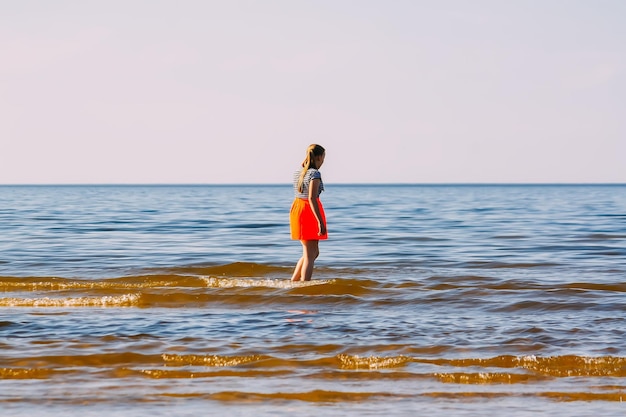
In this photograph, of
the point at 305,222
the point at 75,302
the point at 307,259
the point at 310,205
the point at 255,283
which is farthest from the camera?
the point at 255,283

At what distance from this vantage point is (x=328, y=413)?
18.2ft

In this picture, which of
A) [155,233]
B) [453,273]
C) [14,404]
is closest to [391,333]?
[14,404]

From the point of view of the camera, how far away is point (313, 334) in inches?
321

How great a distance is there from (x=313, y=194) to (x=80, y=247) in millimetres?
8978

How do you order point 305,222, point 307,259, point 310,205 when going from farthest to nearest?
1. point 307,259
2. point 305,222
3. point 310,205

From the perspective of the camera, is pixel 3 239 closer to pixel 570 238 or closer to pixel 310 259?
pixel 310 259

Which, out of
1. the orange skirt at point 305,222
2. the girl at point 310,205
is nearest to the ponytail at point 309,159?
the girl at point 310,205

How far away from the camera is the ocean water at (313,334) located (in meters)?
5.94

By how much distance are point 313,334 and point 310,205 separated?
2.86 meters

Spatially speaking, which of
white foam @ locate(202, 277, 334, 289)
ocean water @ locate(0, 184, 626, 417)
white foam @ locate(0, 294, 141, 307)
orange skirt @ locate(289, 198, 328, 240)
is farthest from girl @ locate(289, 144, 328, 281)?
white foam @ locate(0, 294, 141, 307)

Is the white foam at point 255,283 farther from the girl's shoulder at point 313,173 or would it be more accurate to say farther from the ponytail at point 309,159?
the girl's shoulder at point 313,173

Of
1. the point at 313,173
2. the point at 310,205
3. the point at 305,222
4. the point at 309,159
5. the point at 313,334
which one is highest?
the point at 309,159

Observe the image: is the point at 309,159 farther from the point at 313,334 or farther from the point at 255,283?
the point at 313,334

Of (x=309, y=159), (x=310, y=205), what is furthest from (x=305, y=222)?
(x=309, y=159)
